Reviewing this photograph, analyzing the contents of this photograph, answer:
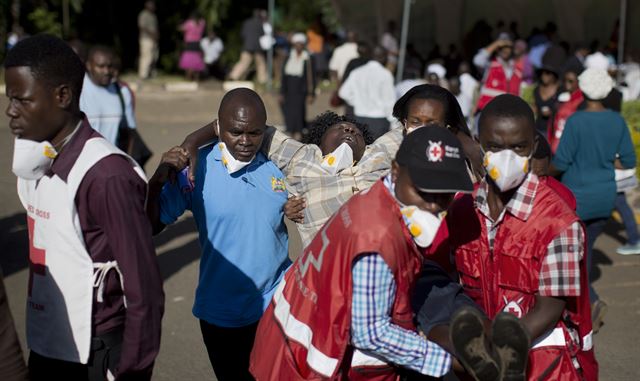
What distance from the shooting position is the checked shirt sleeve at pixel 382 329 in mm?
2832

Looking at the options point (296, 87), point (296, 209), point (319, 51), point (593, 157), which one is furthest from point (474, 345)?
point (319, 51)

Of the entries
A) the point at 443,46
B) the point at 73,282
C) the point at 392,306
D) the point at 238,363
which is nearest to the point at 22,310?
the point at 238,363

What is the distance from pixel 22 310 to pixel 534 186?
190 inches

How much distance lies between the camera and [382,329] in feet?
9.52

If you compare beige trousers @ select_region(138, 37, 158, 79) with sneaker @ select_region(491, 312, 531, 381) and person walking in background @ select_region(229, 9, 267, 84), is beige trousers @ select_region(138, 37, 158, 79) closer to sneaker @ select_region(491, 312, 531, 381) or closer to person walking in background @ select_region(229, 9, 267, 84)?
person walking in background @ select_region(229, 9, 267, 84)

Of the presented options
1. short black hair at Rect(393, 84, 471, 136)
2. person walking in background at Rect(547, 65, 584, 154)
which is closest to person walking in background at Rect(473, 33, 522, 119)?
person walking in background at Rect(547, 65, 584, 154)

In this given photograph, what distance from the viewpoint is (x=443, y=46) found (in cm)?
2253

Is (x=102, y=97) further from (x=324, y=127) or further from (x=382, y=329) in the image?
(x=382, y=329)

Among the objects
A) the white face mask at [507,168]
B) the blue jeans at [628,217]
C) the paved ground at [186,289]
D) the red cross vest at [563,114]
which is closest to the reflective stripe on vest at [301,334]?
the white face mask at [507,168]

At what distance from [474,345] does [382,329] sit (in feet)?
1.04

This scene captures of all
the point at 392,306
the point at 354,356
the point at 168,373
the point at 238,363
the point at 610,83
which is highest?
the point at 610,83

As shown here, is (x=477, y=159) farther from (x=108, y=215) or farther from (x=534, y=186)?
(x=108, y=215)

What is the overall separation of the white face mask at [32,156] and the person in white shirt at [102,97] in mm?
4042

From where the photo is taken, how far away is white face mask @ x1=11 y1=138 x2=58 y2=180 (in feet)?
9.46
